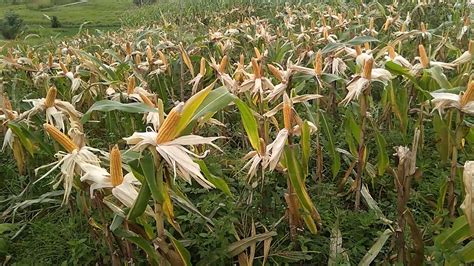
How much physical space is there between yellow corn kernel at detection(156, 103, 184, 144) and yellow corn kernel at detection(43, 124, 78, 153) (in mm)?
257

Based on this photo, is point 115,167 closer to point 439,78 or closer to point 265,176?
point 265,176

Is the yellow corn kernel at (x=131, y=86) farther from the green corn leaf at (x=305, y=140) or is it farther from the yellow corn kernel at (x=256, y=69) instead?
the green corn leaf at (x=305, y=140)

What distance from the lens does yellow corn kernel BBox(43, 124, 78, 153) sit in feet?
3.29

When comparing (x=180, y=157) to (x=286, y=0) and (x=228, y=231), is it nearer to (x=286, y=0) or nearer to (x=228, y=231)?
(x=228, y=231)

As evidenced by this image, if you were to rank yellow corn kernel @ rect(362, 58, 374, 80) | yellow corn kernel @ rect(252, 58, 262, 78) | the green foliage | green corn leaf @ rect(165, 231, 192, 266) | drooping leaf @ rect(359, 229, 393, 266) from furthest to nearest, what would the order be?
the green foliage → yellow corn kernel @ rect(252, 58, 262, 78) → yellow corn kernel @ rect(362, 58, 374, 80) → drooping leaf @ rect(359, 229, 393, 266) → green corn leaf @ rect(165, 231, 192, 266)

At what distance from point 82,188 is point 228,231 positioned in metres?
0.41

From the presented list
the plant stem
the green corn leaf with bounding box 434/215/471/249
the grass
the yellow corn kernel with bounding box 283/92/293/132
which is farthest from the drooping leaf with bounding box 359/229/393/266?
the grass

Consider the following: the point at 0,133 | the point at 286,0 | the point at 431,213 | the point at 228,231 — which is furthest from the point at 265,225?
the point at 286,0

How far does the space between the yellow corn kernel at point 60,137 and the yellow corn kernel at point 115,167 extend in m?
0.13

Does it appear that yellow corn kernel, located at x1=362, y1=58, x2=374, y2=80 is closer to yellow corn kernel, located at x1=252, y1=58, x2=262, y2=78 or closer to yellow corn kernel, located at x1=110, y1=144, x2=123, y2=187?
yellow corn kernel, located at x1=252, y1=58, x2=262, y2=78

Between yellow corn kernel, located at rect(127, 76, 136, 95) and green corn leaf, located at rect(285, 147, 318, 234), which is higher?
yellow corn kernel, located at rect(127, 76, 136, 95)

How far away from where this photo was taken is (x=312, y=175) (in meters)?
1.72

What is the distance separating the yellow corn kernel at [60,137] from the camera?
3.29 feet

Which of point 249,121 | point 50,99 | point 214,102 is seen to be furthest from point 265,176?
point 50,99
